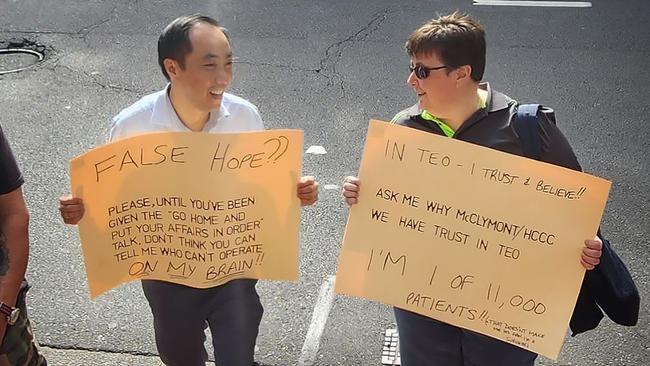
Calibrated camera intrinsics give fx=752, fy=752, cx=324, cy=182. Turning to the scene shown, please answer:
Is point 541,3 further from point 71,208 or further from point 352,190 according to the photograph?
point 71,208

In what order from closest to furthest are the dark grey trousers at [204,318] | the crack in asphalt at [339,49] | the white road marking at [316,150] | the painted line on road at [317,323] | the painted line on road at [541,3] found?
the dark grey trousers at [204,318] < the painted line on road at [317,323] < the white road marking at [316,150] < the crack in asphalt at [339,49] < the painted line on road at [541,3]

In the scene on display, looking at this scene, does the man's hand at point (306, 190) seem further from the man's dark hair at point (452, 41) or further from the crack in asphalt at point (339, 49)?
the crack in asphalt at point (339, 49)

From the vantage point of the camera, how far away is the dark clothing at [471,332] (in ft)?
7.58

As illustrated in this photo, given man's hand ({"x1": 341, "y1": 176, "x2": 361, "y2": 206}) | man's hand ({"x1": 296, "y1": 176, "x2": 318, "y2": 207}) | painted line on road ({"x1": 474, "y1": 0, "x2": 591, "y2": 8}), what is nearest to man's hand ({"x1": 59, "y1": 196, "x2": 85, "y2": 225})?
man's hand ({"x1": 296, "y1": 176, "x2": 318, "y2": 207})

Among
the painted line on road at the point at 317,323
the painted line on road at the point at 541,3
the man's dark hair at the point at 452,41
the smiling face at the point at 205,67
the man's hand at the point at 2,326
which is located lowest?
the painted line on road at the point at 317,323

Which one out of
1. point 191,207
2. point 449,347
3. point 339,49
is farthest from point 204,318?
point 339,49

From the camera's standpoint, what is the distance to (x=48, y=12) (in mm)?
8086

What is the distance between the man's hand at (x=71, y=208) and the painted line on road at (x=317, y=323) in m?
1.45

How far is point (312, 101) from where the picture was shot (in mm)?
6027

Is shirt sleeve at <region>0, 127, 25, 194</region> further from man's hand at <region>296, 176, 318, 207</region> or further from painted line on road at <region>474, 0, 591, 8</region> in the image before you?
painted line on road at <region>474, 0, 591, 8</region>

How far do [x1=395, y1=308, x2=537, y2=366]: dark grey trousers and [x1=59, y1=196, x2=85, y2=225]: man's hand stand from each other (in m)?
1.13

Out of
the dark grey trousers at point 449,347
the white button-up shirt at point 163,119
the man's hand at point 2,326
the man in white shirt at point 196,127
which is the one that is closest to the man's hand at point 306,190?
the man in white shirt at point 196,127

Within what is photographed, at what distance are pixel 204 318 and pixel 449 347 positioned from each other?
0.91 metres

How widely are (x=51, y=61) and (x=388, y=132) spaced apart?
17.8ft
